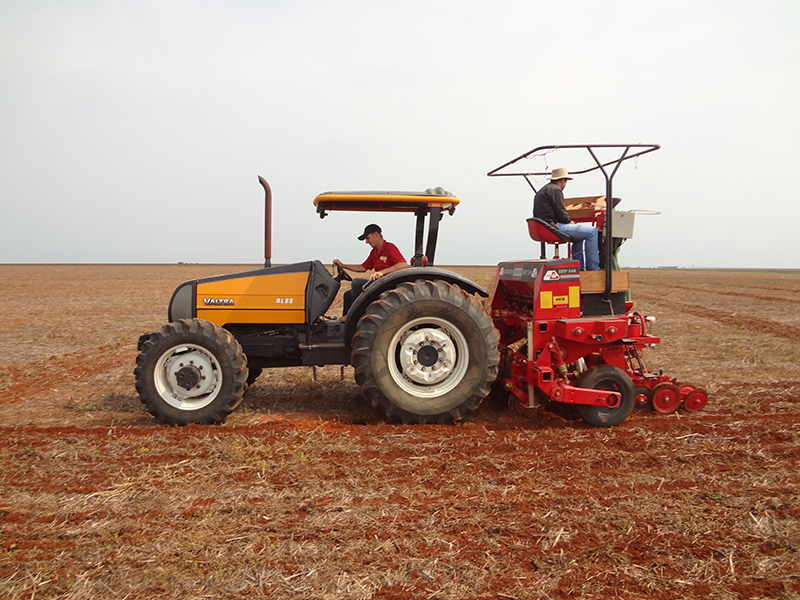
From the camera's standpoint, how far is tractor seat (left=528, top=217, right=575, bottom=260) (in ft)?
18.1

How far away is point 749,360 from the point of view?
8.43 metres

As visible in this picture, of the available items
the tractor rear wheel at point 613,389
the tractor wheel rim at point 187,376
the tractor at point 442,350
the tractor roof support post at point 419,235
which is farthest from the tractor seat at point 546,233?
the tractor wheel rim at point 187,376

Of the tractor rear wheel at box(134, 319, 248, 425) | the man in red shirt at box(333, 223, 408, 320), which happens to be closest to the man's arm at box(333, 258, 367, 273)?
the man in red shirt at box(333, 223, 408, 320)

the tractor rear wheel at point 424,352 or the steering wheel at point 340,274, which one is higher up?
the steering wheel at point 340,274

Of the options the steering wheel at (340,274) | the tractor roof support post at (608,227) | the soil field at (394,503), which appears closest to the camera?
the soil field at (394,503)

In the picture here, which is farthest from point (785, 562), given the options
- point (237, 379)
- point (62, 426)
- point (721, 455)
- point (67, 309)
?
point (67, 309)

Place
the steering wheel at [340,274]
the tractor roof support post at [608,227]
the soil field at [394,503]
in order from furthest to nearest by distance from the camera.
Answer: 1. the steering wheel at [340,274]
2. the tractor roof support post at [608,227]
3. the soil field at [394,503]

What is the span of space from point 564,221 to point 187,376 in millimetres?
3897

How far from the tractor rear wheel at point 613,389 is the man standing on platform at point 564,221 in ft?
3.39

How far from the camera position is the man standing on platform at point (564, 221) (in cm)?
549

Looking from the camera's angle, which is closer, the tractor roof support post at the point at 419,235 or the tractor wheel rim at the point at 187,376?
the tractor wheel rim at the point at 187,376

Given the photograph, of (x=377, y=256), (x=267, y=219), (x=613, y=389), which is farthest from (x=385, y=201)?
(x=613, y=389)

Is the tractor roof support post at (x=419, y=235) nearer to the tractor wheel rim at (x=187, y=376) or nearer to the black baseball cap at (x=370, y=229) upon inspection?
the black baseball cap at (x=370, y=229)

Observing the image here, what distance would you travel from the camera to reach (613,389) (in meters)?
5.15
